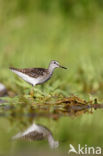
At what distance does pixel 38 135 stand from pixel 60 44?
5151mm

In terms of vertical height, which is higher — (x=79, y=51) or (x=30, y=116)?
(x=79, y=51)

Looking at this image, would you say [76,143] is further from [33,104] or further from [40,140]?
[33,104]

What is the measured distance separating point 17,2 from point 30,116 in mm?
5138

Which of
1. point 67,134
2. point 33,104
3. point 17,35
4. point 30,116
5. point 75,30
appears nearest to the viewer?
point 67,134

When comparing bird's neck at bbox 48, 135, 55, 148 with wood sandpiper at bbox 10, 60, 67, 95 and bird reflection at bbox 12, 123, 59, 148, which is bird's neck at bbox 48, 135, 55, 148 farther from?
wood sandpiper at bbox 10, 60, 67, 95

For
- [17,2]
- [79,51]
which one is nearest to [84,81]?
[79,51]

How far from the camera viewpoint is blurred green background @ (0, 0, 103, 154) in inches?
254

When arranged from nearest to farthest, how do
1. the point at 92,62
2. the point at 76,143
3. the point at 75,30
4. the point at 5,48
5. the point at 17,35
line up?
the point at 76,143
the point at 92,62
the point at 5,48
the point at 17,35
the point at 75,30

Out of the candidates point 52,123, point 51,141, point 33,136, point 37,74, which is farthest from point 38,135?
point 37,74

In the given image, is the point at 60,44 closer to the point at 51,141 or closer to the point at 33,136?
the point at 33,136

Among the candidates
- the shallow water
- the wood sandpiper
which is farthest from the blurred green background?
the wood sandpiper

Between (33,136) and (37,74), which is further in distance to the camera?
(37,74)

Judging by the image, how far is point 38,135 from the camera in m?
3.93

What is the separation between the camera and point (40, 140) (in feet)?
12.5
